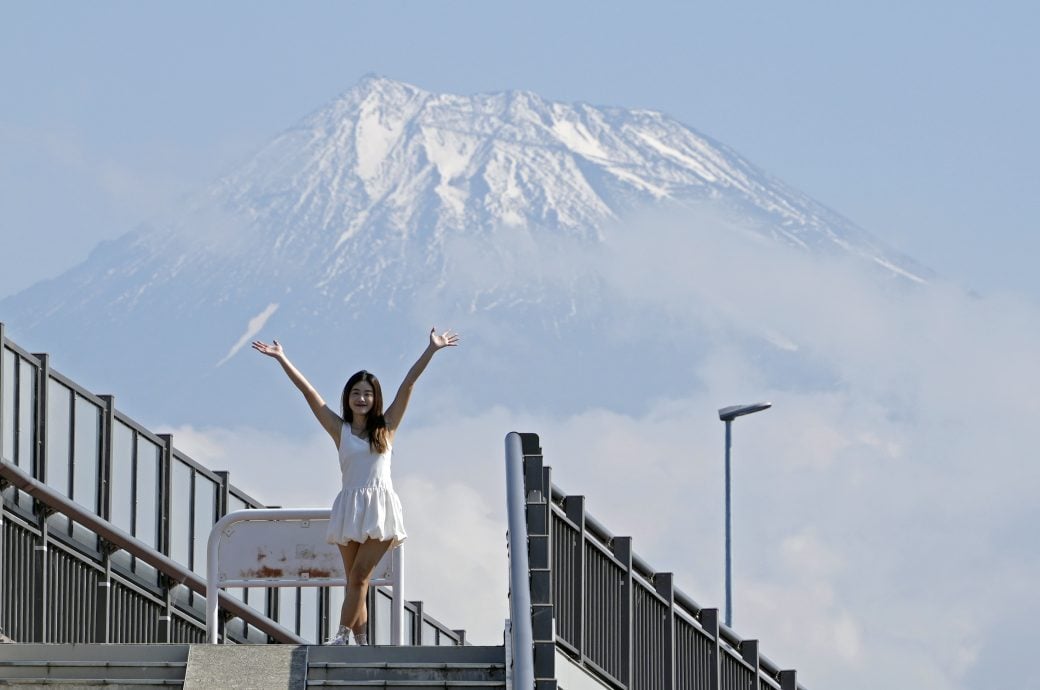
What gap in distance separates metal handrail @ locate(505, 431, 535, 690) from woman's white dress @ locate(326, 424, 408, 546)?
0.61 m

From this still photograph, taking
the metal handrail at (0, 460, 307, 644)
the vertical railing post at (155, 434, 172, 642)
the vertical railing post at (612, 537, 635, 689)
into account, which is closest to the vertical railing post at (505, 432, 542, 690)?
the vertical railing post at (612, 537, 635, 689)

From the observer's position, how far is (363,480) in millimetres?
12992

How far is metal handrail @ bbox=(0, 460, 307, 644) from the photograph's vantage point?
17.8m

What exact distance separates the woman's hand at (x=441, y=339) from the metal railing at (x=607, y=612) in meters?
0.71

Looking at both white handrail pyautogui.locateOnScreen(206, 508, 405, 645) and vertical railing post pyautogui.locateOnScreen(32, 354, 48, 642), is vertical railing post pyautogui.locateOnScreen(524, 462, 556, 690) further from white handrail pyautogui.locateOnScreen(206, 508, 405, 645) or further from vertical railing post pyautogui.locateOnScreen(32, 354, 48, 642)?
vertical railing post pyautogui.locateOnScreen(32, 354, 48, 642)

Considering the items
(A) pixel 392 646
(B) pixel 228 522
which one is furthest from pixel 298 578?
(A) pixel 392 646

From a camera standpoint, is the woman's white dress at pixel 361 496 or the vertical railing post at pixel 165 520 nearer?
the woman's white dress at pixel 361 496

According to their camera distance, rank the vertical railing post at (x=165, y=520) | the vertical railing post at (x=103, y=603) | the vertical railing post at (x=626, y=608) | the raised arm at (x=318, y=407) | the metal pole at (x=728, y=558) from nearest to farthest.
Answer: the raised arm at (x=318, y=407) → the vertical railing post at (x=626, y=608) → the vertical railing post at (x=103, y=603) → the vertical railing post at (x=165, y=520) → the metal pole at (x=728, y=558)

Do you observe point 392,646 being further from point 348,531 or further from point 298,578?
point 298,578

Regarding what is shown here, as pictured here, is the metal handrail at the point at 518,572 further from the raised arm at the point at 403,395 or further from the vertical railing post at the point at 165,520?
the vertical railing post at the point at 165,520

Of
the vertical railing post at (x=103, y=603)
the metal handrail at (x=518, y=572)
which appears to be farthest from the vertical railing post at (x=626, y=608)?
the vertical railing post at (x=103, y=603)

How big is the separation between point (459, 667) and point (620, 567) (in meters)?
3.52

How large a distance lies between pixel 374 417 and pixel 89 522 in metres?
6.10

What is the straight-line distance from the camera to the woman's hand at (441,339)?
13.4m
